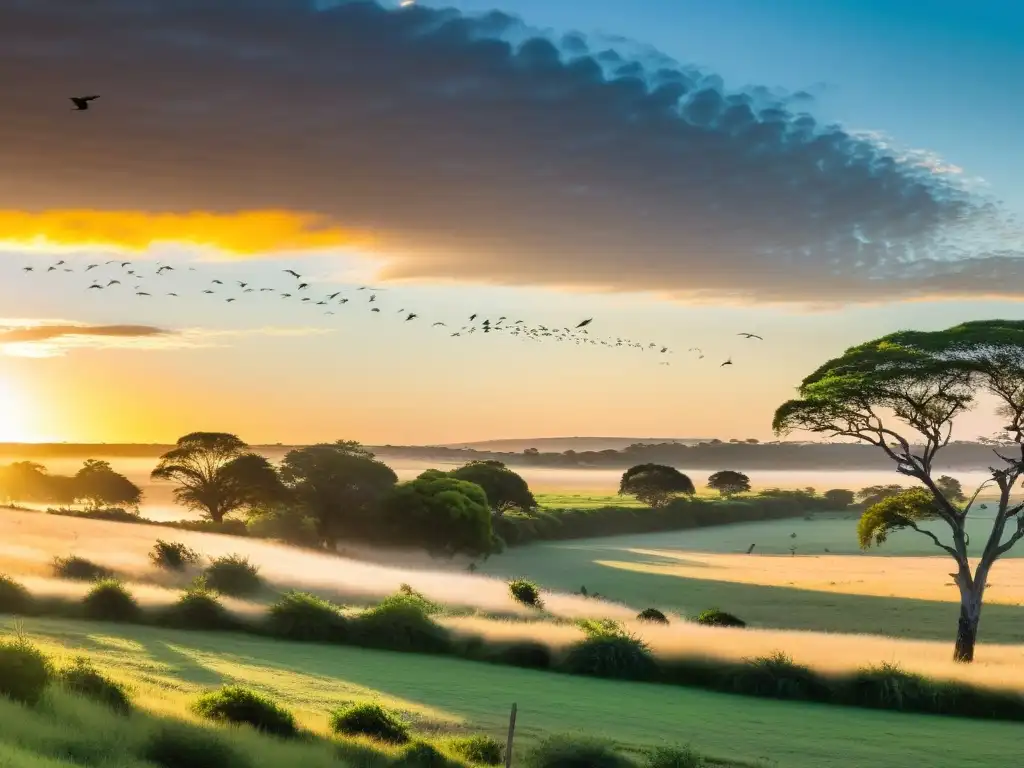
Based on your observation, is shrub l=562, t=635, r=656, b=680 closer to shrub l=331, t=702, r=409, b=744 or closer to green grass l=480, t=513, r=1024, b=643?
shrub l=331, t=702, r=409, b=744

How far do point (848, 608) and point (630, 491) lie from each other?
280ft

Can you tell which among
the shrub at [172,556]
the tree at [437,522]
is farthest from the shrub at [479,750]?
the tree at [437,522]

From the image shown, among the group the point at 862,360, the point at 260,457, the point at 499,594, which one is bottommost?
the point at 499,594

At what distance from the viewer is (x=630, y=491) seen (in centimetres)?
15100

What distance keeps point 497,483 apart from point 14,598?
75536 millimetres

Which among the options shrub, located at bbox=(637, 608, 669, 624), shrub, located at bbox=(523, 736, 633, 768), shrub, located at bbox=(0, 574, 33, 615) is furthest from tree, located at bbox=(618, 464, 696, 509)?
shrub, located at bbox=(523, 736, 633, 768)

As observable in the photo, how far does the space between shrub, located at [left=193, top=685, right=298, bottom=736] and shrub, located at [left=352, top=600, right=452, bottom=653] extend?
18.4m

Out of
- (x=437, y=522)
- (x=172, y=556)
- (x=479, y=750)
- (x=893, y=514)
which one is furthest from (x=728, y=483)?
(x=479, y=750)

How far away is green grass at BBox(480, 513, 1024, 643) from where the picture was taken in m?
60.2

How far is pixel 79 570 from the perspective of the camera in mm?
53281

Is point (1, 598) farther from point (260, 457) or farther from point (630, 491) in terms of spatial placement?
point (630, 491)

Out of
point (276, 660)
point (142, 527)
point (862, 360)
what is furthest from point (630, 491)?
point (276, 660)

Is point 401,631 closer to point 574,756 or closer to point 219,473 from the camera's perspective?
point 574,756

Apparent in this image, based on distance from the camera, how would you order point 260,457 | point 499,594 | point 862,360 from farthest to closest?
point 260,457 < point 499,594 < point 862,360
